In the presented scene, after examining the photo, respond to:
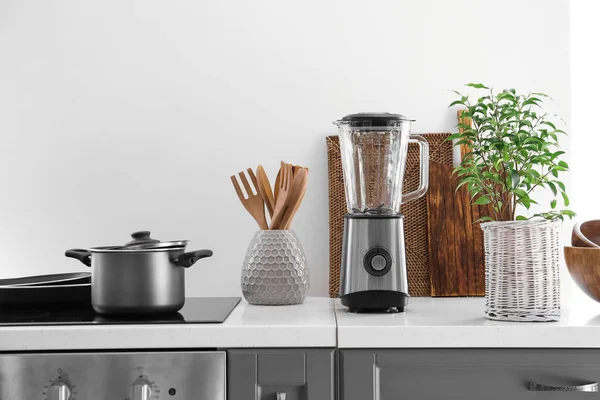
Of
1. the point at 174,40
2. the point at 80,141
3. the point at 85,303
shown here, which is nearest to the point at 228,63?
the point at 174,40

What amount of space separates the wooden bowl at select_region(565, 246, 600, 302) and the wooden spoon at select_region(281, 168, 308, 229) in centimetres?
64

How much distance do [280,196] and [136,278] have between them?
44 cm

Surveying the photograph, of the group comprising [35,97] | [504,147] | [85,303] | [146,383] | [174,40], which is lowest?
[146,383]

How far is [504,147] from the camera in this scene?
1413mm

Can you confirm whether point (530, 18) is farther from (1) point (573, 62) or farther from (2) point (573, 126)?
(2) point (573, 126)

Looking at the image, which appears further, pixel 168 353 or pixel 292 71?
pixel 292 71

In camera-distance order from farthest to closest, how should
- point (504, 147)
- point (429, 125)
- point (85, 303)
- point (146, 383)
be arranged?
point (429, 125)
point (85, 303)
point (504, 147)
point (146, 383)

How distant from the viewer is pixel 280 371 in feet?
4.30

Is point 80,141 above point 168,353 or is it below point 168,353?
above

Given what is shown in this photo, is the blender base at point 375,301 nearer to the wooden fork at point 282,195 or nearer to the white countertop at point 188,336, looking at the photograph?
the white countertop at point 188,336

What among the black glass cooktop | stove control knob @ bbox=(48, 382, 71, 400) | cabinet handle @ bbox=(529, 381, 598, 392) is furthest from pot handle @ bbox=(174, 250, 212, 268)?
cabinet handle @ bbox=(529, 381, 598, 392)

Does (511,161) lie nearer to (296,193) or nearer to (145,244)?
(296,193)

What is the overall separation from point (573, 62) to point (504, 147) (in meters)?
0.71

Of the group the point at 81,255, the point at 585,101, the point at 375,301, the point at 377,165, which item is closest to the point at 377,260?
the point at 375,301
